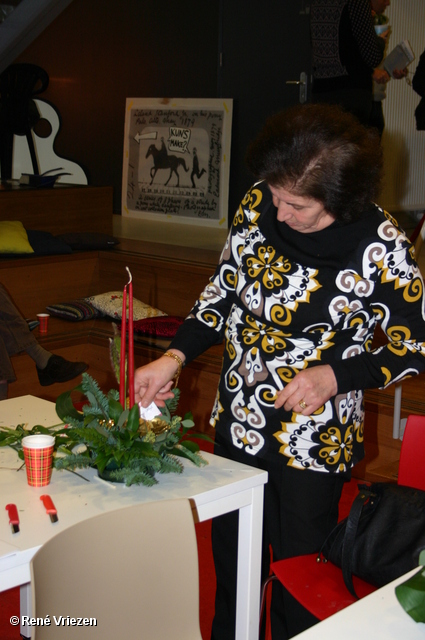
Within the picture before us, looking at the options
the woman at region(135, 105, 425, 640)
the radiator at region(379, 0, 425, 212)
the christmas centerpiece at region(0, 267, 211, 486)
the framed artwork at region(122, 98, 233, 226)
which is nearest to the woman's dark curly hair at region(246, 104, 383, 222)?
the woman at region(135, 105, 425, 640)

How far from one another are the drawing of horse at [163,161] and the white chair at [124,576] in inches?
230

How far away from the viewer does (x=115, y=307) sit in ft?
14.9

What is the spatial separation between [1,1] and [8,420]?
472cm

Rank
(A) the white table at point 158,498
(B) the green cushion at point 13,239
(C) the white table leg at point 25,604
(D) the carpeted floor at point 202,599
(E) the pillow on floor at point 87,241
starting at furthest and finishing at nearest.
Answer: (E) the pillow on floor at point 87,241 → (B) the green cushion at point 13,239 → (D) the carpeted floor at point 202,599 → (C) the white table leg at point 25,604 → (A) the white table at point 158,498

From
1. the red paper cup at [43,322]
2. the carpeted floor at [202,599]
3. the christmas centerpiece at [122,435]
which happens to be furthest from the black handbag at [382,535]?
the red paper cup at [43,322]

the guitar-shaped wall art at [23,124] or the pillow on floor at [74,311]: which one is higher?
the guitar-shaped wall art at [23,124]

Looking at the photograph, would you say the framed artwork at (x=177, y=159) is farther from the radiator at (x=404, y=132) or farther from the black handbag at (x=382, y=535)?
the black handbag at (x=382, y=535)

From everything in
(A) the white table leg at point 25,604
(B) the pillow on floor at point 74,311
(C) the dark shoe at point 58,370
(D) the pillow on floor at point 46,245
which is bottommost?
(A) the white table leg at point 25,604

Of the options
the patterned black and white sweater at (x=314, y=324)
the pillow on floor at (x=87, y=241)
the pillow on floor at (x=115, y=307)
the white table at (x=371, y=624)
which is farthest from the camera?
the pillow on floor at (x=87, y=241)

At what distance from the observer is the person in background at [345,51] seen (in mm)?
4188

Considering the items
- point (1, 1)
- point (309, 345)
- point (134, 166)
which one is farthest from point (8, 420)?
point (134, 166)

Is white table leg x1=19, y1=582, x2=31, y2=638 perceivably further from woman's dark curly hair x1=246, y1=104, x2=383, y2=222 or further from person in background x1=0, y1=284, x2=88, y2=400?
person in background x1=0, y1=284, x2=88, y2=400

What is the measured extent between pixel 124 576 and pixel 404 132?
655cm

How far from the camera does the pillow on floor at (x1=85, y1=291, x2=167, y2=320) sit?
4.48 meters
